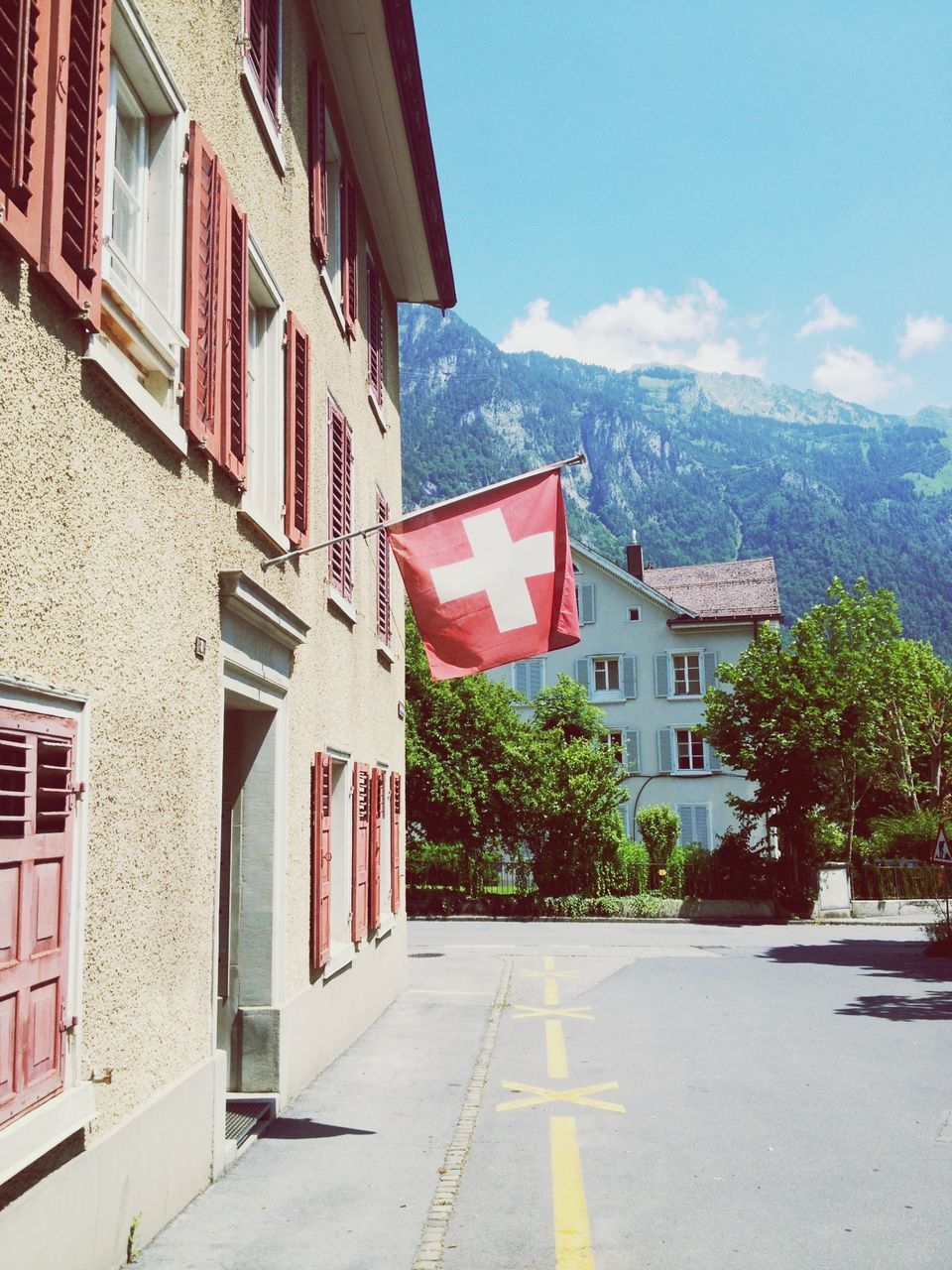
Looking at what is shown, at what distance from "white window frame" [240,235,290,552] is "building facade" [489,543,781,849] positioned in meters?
33.5

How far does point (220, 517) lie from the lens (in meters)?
6.59

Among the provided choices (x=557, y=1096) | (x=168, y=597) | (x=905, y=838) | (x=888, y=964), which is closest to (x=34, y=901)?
(x=168, y=597)

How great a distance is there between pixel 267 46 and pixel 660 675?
36388 millimetres

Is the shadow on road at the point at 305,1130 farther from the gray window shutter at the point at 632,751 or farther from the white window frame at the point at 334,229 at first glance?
Result: the gray window shutter at the point at 632,751

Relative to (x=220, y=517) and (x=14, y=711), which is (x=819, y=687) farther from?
(x=14, y=711)

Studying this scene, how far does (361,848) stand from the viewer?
11438 mm

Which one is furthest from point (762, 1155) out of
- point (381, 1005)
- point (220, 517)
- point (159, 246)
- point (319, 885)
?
point (381, 1005)

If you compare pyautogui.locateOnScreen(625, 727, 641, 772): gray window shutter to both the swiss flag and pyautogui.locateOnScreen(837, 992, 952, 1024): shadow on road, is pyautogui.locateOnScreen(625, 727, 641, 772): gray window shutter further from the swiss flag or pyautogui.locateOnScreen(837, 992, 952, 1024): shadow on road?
the swiss flag

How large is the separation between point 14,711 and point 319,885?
5420mm

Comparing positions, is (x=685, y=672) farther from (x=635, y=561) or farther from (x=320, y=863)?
(x=320, y=863)

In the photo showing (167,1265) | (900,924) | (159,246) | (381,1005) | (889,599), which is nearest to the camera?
(167,1265)

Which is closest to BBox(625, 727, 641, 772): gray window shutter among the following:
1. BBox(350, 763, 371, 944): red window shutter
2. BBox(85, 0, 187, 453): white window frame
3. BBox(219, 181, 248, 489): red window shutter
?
BBox(350, 763, 371, 944): red window shutter

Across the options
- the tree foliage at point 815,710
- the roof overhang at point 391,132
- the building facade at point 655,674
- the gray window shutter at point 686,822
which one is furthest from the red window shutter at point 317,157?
the gray window shutter at point 686,822

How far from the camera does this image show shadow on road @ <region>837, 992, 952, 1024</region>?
1275 centimetres
